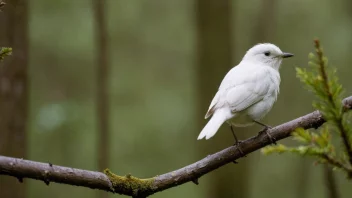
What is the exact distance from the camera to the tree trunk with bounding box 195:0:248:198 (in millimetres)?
6789

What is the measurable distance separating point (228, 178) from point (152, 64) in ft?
19.9

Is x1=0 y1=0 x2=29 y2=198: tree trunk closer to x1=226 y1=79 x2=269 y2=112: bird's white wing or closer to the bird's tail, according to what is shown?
x1=226 y1=79 x2=269 y2=112: bird's white wing

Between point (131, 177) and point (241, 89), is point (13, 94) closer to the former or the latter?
point (241, 89)

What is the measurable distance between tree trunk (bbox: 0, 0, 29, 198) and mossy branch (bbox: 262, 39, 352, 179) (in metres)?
4.96

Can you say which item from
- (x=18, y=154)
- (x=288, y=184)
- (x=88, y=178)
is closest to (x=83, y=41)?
(x=18, y=154)

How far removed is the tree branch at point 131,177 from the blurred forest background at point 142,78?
4599 millimetres

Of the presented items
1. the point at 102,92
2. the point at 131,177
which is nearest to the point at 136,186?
the point at 131,177

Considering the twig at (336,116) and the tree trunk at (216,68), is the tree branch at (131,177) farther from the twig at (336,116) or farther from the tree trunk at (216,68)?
the tree trunk at (216,68)

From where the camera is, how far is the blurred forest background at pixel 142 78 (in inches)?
366

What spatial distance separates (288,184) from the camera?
1415 centimetres

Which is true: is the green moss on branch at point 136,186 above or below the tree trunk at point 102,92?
above

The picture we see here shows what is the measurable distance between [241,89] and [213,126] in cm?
80

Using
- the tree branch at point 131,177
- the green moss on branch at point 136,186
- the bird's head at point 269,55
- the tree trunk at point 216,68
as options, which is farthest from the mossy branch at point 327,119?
the tree trunk at point 216,68

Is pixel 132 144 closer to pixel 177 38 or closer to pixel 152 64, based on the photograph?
pixel 152 64
